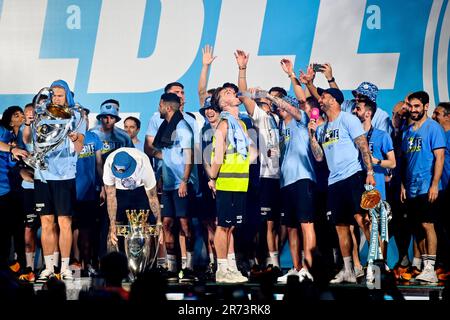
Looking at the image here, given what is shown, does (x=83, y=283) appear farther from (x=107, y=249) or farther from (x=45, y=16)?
(x=45, y=16)

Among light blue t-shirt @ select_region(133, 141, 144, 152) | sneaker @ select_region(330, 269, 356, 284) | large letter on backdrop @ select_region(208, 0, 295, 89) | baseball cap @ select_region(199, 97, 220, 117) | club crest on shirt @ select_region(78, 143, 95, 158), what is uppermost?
large letter on backdrop @ select_region(208, 0, 295, 89)

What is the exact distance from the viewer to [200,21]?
10.9 meters

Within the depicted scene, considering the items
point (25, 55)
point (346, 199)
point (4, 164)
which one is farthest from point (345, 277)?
point (25, 55)

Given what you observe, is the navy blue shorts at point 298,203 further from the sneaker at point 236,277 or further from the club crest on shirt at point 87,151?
the club crest on shirt at point 87,151

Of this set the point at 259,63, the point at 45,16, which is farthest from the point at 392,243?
the point at 45,16

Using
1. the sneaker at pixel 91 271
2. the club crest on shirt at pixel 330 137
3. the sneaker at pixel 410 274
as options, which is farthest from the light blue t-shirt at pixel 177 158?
the sneaker at pixel 410 274

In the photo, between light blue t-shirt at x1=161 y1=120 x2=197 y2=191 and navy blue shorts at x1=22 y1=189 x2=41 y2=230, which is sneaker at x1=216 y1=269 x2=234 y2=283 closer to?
light blue t-shirt at x1=161 y1=120 x2=197 y2=191

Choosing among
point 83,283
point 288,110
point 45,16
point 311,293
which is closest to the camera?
point 311,293

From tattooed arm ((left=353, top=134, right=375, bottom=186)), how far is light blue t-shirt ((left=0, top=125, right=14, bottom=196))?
4071mm

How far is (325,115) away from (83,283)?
129 inches

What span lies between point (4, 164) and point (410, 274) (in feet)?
15.9

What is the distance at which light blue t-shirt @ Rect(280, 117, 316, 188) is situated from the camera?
1014 centimetres

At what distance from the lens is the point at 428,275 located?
951cm

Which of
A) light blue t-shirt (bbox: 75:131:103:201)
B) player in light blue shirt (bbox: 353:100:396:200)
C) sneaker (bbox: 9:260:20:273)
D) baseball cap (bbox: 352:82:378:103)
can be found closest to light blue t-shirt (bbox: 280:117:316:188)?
player in light blue shirt (bbox: 353:100:396:200)
